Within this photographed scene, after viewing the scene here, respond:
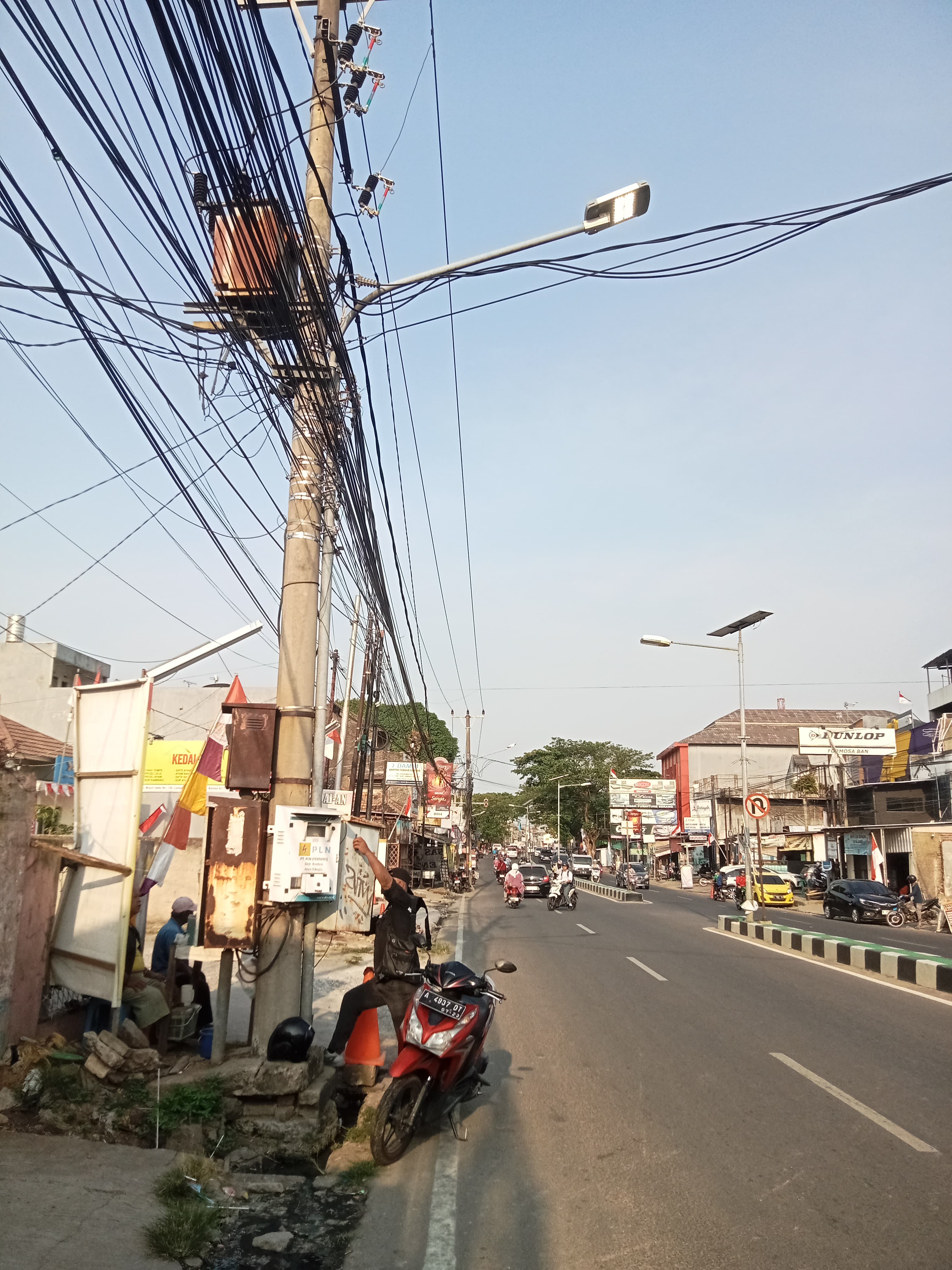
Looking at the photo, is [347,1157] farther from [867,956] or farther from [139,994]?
[867,956]

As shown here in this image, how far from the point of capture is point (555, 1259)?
4.12 meters

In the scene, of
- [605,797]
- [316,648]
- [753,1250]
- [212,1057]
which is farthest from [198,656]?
[605,797]

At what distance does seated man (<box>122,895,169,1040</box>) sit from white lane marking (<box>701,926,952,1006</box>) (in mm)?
9025

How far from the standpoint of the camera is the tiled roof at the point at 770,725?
2778 inches

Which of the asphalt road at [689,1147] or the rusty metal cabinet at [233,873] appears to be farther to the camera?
the rusty metal cabinet at [233,873]

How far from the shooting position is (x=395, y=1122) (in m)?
5.39

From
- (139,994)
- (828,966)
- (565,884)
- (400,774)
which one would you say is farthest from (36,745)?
(400,774)

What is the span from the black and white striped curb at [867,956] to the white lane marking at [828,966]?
5.6 inches

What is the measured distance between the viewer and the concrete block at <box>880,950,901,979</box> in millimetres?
13703

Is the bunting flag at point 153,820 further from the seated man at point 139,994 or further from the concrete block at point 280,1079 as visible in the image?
the concrete block at point 280,1079

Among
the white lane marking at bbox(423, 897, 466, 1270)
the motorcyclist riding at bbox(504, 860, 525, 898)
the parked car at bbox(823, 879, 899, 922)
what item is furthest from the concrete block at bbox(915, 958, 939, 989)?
the motorcyclist riding at bbox(504, 860, 525, 898)

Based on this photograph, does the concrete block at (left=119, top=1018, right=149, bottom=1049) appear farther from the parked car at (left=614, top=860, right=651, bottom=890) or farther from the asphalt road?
the parked car at (left=614, top=860, right=651, bottom=890)

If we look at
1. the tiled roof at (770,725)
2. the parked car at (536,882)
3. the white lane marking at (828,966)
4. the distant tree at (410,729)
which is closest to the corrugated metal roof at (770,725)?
the tiled roof at (770,725)

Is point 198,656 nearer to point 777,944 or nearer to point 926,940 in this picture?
point 777,944
